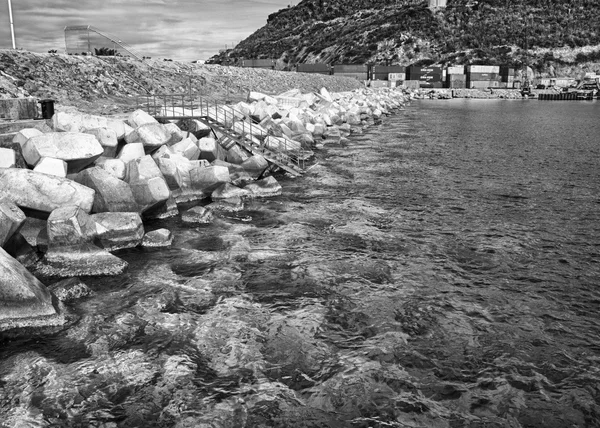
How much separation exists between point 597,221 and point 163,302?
12.4 m

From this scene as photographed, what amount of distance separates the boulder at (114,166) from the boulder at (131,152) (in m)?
0.69

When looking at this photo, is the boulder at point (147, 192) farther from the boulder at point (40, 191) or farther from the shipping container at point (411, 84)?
the shipping container at point (411, 84)

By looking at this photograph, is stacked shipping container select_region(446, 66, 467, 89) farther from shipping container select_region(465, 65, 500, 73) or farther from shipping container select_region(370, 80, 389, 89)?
shipping container select_region(370, 80, 389, 89)

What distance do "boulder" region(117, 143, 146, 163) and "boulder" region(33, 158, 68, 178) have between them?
2363 mm

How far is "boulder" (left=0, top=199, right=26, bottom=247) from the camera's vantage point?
9.65 meters

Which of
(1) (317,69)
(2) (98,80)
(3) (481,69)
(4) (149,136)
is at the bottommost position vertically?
(4) (149,136)

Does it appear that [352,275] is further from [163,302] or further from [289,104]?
[289,104]

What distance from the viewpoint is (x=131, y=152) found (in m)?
14.9

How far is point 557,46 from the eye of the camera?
189625mm

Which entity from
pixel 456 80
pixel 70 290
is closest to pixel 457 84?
pixel 456 80

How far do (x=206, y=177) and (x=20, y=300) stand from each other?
28.5ft

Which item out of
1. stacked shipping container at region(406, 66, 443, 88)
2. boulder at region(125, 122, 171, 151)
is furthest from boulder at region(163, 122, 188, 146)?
stacked shipping container at region(406, 66, 443, 88)

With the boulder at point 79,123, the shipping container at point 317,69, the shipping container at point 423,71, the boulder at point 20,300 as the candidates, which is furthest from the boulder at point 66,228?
the shipping container at point 423,71

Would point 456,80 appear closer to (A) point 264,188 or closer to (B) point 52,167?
(A) point 264,188
